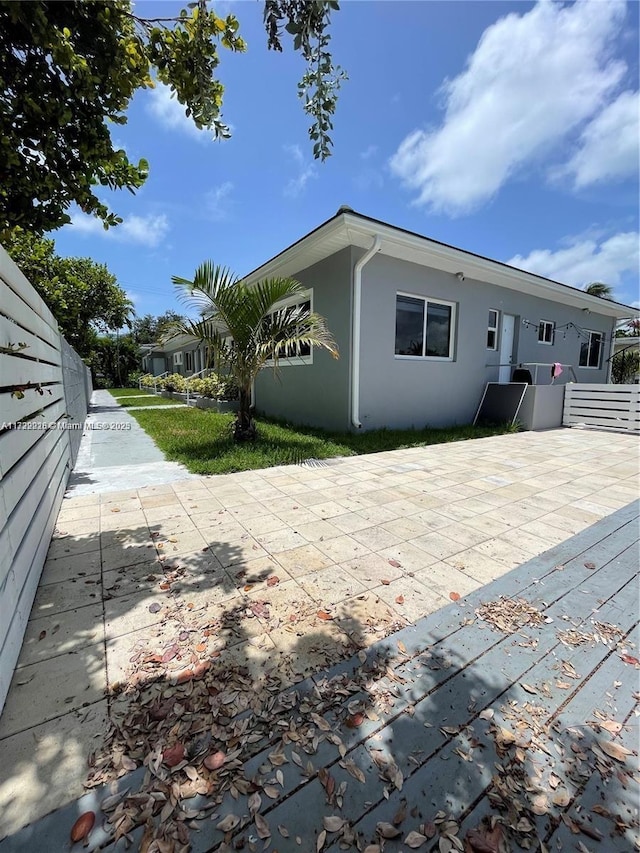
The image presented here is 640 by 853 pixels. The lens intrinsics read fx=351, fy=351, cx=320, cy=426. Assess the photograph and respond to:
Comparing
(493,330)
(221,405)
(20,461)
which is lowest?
(221,405)

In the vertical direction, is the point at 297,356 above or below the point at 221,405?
above

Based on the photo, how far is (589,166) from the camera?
9.20 m

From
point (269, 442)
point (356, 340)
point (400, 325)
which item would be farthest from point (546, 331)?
point (269, 442)

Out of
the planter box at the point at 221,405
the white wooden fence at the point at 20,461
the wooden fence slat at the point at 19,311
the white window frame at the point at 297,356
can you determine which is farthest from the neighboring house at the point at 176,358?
the white wooden fence at the point at 20,461

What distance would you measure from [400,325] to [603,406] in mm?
6025

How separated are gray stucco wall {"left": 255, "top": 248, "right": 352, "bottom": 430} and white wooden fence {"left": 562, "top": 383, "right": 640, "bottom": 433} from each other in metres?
6.77

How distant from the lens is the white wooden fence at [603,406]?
28.6ft

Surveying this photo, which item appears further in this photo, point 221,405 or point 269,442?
point 221,405

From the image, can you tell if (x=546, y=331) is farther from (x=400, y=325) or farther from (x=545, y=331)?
(x=400, y=325)

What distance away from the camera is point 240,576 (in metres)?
2.38

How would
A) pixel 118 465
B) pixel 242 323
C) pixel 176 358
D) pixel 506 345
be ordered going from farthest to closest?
pixel 176 358, pixel 506 345, pixel 242 323, pixel 118 465

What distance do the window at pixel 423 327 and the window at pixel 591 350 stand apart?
710cm

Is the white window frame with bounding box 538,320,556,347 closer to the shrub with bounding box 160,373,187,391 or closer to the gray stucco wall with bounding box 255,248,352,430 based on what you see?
the gray stucco wall with bounding box 255,248,352,430

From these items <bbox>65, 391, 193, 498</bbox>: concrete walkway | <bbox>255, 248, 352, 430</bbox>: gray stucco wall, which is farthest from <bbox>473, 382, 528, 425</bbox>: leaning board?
<bbox>65, 391, 193, 498</bbox>: concrete walkway
